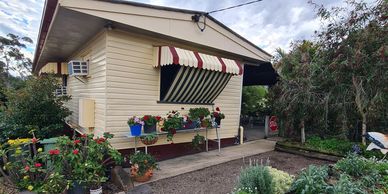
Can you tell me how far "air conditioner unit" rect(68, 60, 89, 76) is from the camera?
5898mm

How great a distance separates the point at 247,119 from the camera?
42.2ft

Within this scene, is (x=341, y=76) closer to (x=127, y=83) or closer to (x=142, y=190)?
(x=127, y=83)

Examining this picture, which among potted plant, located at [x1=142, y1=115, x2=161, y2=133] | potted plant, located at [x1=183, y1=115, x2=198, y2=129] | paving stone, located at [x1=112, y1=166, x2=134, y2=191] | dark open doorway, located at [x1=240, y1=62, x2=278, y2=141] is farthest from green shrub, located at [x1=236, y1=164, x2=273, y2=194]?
dark open doorway, located at [x1=240, y1=62, x2=278, y2=141]

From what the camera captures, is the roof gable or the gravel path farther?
the roof gable

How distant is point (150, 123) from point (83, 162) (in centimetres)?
166

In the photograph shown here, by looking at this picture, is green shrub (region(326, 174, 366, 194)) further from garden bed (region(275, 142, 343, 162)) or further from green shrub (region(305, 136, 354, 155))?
green shrub (region(305, 136, 354, 155))

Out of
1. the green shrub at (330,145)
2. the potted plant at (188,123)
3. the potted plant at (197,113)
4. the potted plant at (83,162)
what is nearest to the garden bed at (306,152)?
the green shrub at (330,145)

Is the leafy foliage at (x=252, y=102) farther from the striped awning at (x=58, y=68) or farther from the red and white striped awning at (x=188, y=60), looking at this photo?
the striped awning at (x=58, y=68)

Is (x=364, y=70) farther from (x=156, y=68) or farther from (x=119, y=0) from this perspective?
(x=119, y=0)

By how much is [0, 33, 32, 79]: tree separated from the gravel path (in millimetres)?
31312

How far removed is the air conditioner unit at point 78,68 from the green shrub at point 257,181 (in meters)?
5.12

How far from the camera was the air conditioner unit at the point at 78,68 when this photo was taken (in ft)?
19.4

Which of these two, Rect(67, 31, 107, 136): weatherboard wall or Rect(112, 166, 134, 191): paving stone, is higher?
Rect(67, 31, 107, 136): weatherboard wall

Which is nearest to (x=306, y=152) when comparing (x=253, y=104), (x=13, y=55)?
(x=253, y=104)
